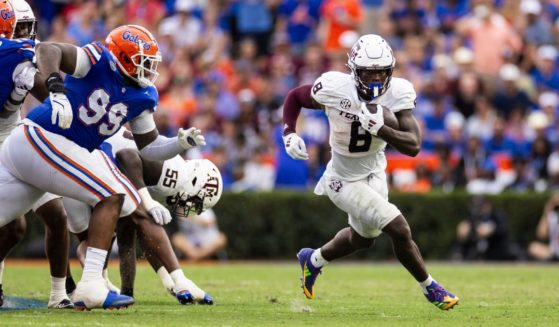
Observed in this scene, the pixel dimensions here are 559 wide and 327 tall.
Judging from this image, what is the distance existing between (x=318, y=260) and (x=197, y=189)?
3.80 feet

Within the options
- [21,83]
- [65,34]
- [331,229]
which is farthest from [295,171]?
[21,83]

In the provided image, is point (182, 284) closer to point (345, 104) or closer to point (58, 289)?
point (58, 289)

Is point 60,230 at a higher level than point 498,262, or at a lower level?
higher

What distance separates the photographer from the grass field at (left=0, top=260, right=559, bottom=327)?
291 inches

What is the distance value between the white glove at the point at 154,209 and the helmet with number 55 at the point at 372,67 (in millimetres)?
1753

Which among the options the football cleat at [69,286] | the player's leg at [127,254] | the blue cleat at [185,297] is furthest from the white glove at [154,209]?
the football cleat at [69,286]

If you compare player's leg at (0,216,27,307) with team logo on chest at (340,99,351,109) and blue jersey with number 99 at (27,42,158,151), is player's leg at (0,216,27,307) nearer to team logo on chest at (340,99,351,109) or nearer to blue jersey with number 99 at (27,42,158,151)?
blue jersey with number 99 at (27,42,158,151)

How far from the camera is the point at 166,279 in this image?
8.88 metres

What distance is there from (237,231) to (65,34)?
4889 millimetres

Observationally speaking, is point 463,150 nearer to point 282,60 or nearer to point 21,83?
point 282,60

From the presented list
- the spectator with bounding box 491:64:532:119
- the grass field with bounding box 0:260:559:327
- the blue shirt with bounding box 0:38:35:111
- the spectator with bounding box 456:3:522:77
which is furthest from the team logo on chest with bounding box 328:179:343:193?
the spectator with bounding box 456:3:522:77

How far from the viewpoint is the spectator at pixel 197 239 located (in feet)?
50.5

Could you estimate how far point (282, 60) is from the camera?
18391 millimetres

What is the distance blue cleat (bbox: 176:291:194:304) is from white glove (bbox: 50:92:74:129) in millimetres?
1997
